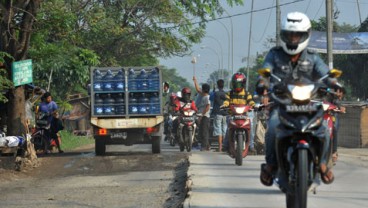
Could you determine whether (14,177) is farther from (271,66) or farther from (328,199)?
(271,66)

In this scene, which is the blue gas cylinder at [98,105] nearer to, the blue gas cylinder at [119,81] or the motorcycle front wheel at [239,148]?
the blue gas cylinder at [119,81]

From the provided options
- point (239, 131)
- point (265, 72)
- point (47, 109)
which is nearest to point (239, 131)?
point (239, 131)

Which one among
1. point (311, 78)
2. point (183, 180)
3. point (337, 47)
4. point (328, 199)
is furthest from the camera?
point (337, 47)

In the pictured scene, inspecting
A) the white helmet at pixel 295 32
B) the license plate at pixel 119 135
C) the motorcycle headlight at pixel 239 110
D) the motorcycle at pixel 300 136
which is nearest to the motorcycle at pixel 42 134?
the license plate at pixel 119 135

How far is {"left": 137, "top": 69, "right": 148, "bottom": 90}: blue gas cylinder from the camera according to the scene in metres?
16.9

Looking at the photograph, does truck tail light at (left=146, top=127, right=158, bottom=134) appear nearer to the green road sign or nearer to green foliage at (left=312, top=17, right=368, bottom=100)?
the green road sign

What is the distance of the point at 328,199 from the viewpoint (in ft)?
25.9

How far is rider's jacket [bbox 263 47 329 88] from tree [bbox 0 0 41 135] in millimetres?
9234

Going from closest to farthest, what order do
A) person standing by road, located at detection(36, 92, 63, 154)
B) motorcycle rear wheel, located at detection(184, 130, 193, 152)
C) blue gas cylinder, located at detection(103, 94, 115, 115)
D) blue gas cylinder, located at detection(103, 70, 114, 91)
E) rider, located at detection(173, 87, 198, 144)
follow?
blue gas cylinder, located at detection(103, 94, 115, 115), blue gas cylinder, located at detection(103, 70, 114, 91), motorcycle rear wheel, located at detection(184, 130, 193, 152), person standing by road, located at detection(36, 92, 63, 154), rider, located at detection(173, 87, 198, 144)

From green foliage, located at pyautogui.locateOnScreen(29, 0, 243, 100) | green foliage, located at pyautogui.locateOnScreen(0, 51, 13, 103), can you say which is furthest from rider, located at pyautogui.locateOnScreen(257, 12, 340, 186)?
green foliage, located at pyautogui.locateOnScreen(29, 0, 243, 100)

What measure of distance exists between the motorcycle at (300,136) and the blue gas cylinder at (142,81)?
36.5 feet

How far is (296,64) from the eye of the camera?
625 cm

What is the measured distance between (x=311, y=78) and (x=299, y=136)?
0.72 metres

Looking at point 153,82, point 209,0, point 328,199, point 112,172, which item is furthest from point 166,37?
point 328,199
